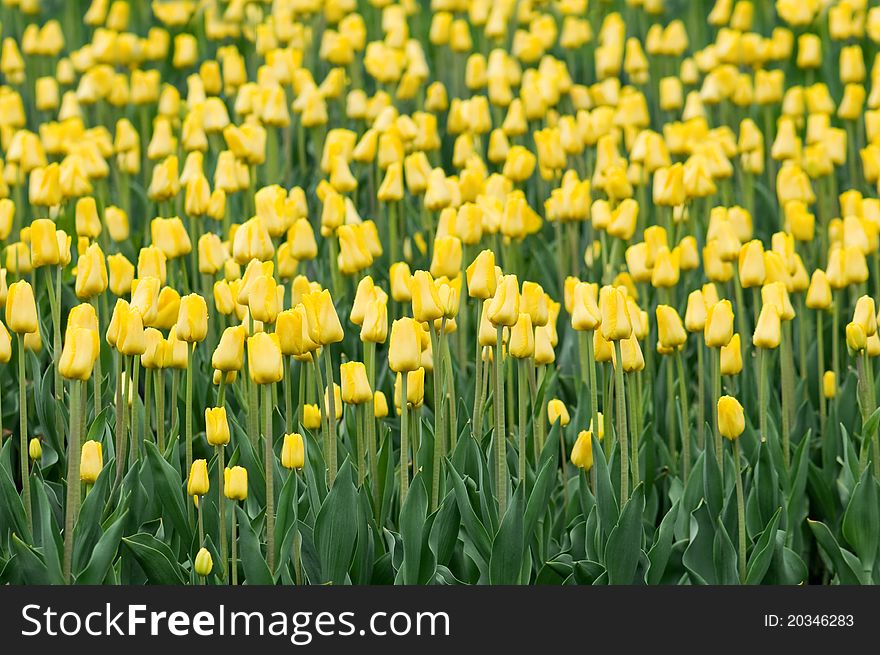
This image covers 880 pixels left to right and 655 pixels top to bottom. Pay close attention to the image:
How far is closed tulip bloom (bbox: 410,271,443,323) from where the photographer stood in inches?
124

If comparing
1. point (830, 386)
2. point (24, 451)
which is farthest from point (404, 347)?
point (830, 386)

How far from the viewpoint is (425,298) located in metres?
3.16

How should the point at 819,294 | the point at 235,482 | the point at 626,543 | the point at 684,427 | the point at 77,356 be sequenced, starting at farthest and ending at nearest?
1. the point at 819,294
2. the point at 684,427
3. the point at 626,543
4. the point at 235,482
5. the point at 77,356

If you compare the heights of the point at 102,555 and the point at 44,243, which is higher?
the point at 44,243

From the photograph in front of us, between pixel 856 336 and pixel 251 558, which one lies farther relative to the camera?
pixel 856 336

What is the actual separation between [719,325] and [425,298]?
0.71 m

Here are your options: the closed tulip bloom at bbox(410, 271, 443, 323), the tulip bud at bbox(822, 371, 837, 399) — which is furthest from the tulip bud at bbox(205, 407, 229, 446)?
the tulip bud at bbox(822, 371, 837, 399)

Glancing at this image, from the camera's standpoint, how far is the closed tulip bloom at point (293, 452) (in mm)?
3182

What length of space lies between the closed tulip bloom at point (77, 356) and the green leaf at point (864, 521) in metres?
1.78

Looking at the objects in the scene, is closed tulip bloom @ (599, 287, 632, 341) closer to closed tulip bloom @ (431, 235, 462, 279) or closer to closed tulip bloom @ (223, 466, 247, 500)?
closed tulip bloom @ (431, 235, 462, 279)

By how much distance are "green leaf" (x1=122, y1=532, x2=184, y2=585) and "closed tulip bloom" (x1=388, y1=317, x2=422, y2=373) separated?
0.64 metres

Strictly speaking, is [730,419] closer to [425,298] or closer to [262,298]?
[425,298]

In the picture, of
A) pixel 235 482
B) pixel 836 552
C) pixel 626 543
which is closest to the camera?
pixel 235 482

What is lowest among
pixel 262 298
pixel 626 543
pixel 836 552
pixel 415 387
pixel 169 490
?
pixel 836 552
